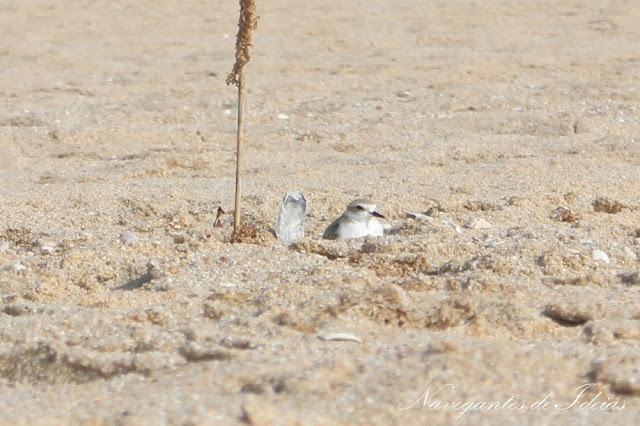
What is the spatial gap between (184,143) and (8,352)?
3.35 metres

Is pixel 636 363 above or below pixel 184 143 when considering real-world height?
above

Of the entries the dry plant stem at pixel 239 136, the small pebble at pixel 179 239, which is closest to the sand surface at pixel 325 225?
the small pebble at pixel 179 239

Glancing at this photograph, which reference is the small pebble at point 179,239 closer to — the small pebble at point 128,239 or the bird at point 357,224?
the small pebble at point 128,239

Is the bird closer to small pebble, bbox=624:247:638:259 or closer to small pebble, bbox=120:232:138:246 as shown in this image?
small pebble, bbox=120:232:138:246

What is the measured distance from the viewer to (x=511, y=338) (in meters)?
2.63

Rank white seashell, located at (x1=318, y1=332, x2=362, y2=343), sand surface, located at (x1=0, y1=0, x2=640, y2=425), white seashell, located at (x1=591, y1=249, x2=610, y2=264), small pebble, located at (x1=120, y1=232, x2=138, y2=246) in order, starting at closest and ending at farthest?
1. sand surface, located at (x1=0, y1=0, x2=640, y2=425)
2. white seashell, located at (x1=318, y1=332, x2=362, y2=343)
3. white seashell, located at (x1=591, y1=249, x2=610, y2=264)
4. small pebble, located at (x1=120, y1=232, x2=138, y2=246)

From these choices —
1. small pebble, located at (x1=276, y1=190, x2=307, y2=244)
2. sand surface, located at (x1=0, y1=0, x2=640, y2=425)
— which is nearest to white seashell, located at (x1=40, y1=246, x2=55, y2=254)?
sand surface, located at (x1=0, y1=0, x2=640, y2=425)

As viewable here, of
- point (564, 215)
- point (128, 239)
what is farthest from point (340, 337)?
point (564, 215)

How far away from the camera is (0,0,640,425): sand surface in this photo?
2275 millimetres

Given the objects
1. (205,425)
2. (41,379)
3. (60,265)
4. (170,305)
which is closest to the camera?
(205,425)

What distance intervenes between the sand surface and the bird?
0.11m

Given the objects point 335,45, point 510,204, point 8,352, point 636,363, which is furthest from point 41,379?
point 335,45

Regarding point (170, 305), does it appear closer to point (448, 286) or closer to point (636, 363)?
point (448, 286)

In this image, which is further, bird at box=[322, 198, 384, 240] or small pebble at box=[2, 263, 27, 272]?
bird at box=[322, 198, 384, 240]
